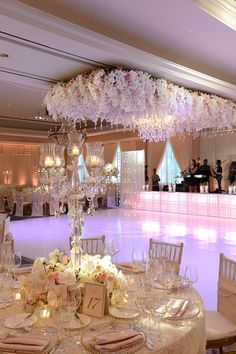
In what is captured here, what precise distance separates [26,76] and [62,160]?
13.1 feet

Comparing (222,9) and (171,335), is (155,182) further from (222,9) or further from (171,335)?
(171,335)

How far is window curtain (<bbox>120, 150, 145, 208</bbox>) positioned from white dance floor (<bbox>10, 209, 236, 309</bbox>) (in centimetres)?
181

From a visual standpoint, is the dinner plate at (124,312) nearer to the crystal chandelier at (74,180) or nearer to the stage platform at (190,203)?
the crystal chandelier at (74,180)

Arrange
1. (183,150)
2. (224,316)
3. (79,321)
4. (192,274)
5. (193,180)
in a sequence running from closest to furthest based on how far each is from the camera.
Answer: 1. (79,321)
2. (192,274)
3. (224,316)
4. (193,180)
5. (183,150)

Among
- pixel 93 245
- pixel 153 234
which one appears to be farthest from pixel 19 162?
pixel 93 245

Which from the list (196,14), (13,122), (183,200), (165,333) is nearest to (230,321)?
(165,333)

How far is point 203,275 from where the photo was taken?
5.54 m

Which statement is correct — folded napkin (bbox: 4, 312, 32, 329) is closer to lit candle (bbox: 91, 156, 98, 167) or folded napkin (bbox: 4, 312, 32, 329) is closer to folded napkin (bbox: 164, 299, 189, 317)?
folded napkin (bbox: 164, 299, 189, 317)

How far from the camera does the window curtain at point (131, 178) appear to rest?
15.3 m

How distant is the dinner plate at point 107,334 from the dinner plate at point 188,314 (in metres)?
0.23

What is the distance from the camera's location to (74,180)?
2799mm

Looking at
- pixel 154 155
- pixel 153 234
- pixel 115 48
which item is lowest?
pixel 153 234

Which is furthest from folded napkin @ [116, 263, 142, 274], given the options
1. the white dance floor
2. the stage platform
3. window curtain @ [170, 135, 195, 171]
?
window curtain @ [170, 135, 195, 171]

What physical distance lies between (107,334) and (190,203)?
11.6m
